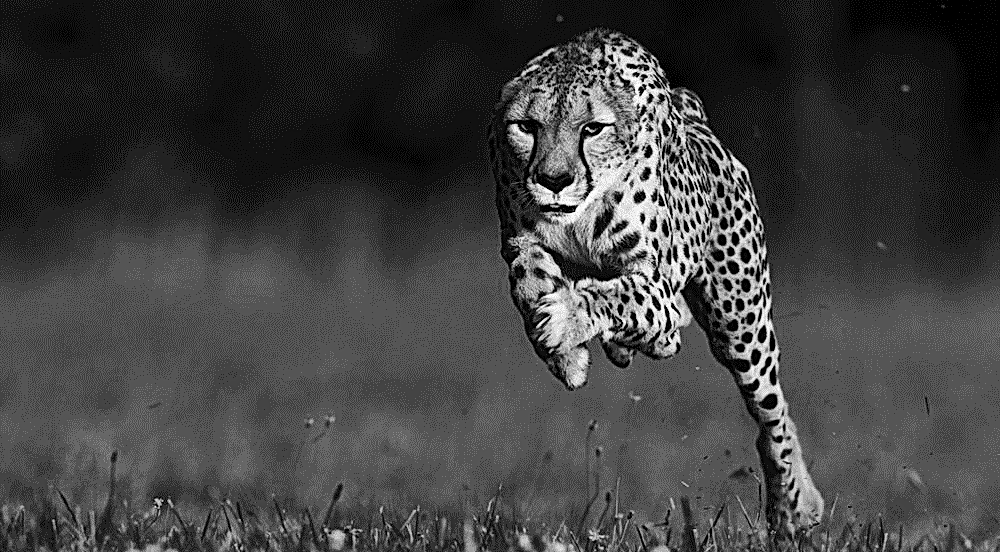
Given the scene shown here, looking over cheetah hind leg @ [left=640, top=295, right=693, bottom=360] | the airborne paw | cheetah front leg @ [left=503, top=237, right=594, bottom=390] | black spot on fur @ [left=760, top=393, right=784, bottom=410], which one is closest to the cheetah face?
cheetah front leg @ [left=503, top=237, right=594, bottom=390]

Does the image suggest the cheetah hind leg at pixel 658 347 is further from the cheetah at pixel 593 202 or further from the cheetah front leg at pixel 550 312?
the cheetah front leg at pixel 550 312

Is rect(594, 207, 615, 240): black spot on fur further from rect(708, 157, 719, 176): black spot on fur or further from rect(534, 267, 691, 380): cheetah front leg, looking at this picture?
rect(708, 157, 719, 176): black spot on fur

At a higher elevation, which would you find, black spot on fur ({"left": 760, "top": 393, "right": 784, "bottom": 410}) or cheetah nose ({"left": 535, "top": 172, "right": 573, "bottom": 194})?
cheetah nose ({"left": 535, "top": 172, "right": 573, "bottom": 194})

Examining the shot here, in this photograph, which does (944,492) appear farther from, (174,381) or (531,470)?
(174,381)

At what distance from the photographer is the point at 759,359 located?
479 centimetres

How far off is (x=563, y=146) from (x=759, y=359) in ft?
4.26

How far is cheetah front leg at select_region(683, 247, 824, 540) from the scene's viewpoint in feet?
15.3

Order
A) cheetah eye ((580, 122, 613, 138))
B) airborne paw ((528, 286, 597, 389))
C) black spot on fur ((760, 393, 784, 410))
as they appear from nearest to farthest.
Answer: airborne paw ((528, 286, 597, 389)) < cheetah eye ((580, 122, 613, 138)) < black spot on fur ((760, 393, 784, 410))

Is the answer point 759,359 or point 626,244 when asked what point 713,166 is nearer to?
point 759,359

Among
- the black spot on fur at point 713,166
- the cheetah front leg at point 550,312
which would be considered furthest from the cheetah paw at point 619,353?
the black spot on fur at point 713,166

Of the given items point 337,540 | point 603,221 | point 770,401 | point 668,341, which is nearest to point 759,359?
point 770,401

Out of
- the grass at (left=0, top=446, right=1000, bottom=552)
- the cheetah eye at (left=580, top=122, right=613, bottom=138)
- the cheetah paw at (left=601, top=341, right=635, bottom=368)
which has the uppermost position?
the cheetah eye at (left=580, top=122, right=613, bottom=138)

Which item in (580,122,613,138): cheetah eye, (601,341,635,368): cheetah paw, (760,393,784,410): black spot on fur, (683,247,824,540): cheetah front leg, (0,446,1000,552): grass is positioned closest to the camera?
(580,122,613,138): cheetah eye

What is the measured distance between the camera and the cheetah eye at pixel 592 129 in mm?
3812
